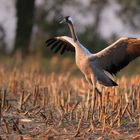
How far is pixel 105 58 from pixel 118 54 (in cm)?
17

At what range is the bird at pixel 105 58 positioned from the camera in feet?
26.5

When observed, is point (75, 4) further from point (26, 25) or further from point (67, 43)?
point (67, 43)

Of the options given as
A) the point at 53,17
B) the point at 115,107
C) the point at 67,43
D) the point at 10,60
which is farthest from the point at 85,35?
the point at 115,107

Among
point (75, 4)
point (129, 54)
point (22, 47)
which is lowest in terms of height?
point (129, 54)

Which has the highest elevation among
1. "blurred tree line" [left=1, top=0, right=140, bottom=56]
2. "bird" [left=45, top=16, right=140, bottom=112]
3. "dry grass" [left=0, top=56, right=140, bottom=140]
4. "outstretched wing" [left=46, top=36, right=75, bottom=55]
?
"blurred tree line" [left=1, top=0, right=140, bottom=56]

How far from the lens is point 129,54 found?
8336 millimetres

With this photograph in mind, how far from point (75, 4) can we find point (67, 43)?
19.2m

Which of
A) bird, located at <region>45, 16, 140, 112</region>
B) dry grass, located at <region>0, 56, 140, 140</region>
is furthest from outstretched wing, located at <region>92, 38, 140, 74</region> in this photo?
dry grass, located at <region>0, 56, 140, 140</region>

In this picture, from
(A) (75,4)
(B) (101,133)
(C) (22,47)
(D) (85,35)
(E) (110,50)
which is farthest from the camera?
(A) (75,4)

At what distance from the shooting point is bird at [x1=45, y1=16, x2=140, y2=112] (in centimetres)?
806

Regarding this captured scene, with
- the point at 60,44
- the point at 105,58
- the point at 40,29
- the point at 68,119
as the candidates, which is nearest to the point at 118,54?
the point at 105,58

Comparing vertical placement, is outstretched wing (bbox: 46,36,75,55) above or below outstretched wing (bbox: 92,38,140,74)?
above

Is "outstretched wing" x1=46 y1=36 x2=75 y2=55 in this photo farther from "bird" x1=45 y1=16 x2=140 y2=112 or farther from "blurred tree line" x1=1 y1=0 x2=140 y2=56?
"blurred tree line" x1=1 y1=0 x2=140 y2=56

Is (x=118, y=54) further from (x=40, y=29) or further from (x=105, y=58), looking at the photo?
(x=40, y=29)
